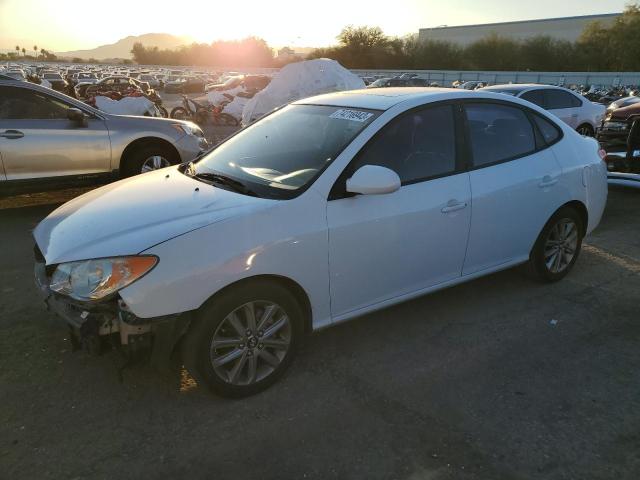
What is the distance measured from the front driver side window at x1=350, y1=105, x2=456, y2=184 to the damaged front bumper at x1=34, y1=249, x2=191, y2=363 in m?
1.37

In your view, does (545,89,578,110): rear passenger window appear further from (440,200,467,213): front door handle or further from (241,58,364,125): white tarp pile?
(440,200,467,213): front door handle

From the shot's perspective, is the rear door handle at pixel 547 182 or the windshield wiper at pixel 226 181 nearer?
the windshield wiper at pixel 226 181

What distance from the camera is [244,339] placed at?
2807mm

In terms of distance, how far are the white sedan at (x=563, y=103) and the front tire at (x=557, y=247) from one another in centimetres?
677

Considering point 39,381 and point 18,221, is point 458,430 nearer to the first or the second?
point 39,381

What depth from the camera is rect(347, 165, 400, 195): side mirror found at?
293 cm

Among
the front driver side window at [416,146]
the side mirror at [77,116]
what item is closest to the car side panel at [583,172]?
the front driver side window at [416,146]

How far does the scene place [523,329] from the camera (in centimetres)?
378

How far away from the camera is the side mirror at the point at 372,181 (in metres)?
2.93

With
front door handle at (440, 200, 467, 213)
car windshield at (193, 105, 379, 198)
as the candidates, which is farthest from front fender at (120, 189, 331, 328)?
front door handle at (440, 200, 467, 213)

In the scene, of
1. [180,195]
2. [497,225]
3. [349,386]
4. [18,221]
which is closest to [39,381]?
[180,195]

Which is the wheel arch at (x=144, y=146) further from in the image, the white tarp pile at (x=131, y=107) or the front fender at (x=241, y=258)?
the white tarp pile at (x=131, y=107)

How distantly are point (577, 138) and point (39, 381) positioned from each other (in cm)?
451

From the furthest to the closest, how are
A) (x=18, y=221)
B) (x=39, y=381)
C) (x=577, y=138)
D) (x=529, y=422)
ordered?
(x=18, y=221), (x=577, y=138), (x=39, y=381), (x=529, y=422)
